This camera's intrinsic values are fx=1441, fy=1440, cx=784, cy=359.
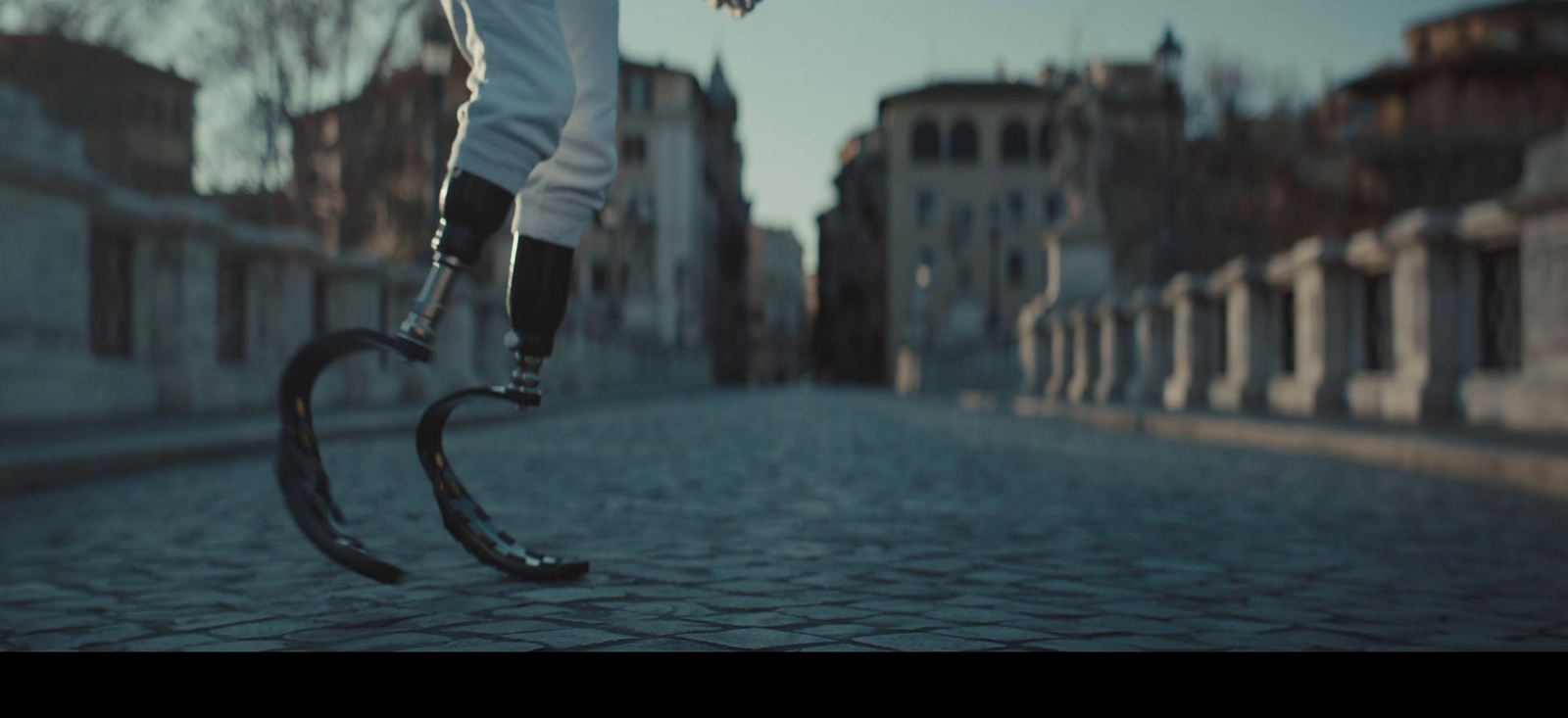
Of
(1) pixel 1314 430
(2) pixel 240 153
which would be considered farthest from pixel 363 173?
(1) pixel 1314 430

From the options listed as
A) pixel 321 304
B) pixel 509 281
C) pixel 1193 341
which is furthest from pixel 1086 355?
pixel 509 281

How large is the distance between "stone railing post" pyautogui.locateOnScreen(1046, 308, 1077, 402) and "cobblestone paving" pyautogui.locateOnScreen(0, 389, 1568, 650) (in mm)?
18582

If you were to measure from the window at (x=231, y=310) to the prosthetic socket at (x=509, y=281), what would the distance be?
1322cm

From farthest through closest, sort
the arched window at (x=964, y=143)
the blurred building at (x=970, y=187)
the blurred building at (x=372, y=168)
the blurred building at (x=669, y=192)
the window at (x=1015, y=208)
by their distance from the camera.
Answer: the arched window at (x=964, y=143), the window at (x=1015, y=208), the blurred building at (x=970, y=187), the blurred building at (x=669, y=192), the blurred building at (x=372, y=168)

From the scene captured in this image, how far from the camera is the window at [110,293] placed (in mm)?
12789

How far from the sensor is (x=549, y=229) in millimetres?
2986

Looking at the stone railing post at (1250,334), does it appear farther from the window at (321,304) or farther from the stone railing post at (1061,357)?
the window at (321,304)

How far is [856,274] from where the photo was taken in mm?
108125

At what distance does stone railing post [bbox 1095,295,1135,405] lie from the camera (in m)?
23.2

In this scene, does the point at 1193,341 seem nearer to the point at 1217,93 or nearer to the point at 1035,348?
the point at 1035,348

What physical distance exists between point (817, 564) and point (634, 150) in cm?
7565

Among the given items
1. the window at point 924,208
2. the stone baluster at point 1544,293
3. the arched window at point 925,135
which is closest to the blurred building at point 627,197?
the stone baluster at point 1544,293

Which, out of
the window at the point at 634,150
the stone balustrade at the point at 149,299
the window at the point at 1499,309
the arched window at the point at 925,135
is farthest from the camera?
the arched window at the point at 925,135

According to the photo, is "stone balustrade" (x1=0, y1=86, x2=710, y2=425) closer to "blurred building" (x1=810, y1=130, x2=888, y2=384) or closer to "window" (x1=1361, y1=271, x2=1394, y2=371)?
"window" (x1=1361, y1=271, x2=1394, y2=371)
